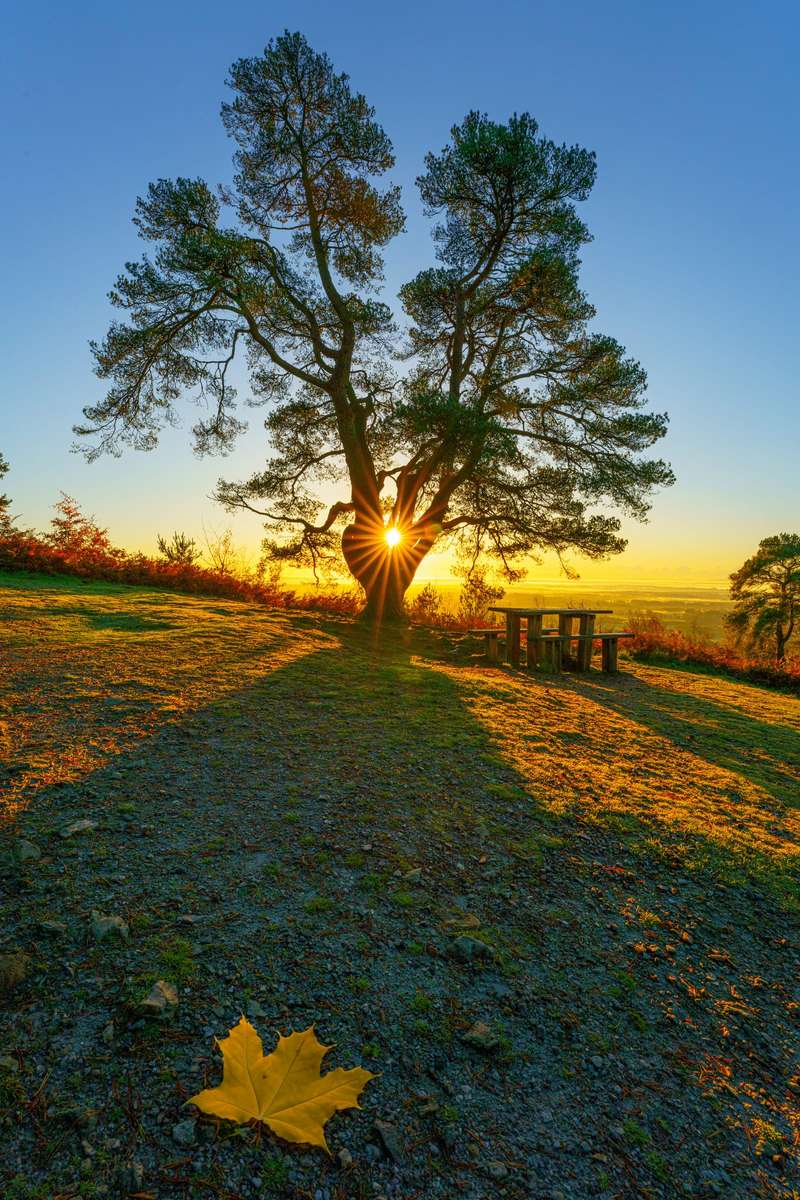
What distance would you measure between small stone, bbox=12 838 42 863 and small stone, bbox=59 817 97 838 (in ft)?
0.45

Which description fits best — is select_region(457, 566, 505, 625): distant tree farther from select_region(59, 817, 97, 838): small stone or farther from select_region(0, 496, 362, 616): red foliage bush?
select_region(59, 817, 97, 838): small stone

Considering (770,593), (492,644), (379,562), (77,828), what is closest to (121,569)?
(379,562)

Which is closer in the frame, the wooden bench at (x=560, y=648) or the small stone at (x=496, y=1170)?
the small stone at (x=496, y=1170)

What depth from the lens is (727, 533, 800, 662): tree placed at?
28.7 metres

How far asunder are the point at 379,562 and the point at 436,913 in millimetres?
11207

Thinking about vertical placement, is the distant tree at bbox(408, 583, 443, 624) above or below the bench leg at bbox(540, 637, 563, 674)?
above

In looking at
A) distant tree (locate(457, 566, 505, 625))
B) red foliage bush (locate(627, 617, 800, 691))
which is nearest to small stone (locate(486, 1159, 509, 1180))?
distant tree (locate(457, 566, 505, 625))

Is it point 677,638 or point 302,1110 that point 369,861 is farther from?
point 677,638

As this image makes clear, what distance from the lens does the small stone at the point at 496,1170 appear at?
1447 millimetres

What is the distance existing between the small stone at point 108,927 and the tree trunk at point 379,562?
432 inches

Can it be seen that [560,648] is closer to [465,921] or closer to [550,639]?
[550,639]

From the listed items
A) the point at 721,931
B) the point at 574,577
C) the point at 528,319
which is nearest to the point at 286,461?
the point at 528,319

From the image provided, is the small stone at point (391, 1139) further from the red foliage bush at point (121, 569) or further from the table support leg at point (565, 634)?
the red foliage bush at point (121, 569)

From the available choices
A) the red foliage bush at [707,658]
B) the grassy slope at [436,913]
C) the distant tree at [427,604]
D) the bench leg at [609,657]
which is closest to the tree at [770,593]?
the red foliage bush at [707,658]
